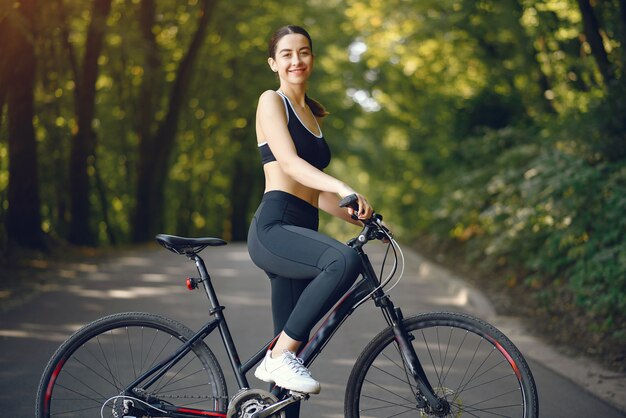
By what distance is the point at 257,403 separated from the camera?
149 inches

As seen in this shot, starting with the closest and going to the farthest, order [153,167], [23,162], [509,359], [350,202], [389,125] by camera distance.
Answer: [350,202] → [509,359] → [23,162] → [153,167] → [389,125]

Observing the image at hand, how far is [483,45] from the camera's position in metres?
18.4

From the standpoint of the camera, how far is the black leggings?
12.1 feet

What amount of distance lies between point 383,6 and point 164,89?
9759mm

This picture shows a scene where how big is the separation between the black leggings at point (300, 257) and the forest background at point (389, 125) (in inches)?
153

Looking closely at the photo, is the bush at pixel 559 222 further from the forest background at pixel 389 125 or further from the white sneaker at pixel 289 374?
the white sneaker at pixel 289 374

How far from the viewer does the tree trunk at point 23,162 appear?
14078 millimetres

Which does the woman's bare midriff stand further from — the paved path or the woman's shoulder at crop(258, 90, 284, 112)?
the paved path

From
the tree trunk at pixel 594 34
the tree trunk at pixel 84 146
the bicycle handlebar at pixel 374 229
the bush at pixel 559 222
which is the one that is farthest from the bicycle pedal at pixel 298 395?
the tree trunk at pixel 84 146

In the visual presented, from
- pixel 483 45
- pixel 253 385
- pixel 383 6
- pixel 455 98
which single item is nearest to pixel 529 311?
pixel 253 385

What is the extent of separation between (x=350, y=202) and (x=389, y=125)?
29.7 metres

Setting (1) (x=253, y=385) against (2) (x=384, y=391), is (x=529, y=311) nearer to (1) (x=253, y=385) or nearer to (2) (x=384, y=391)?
(2) (x=384, y=391)

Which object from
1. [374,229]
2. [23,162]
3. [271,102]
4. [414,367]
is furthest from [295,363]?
[23,162]

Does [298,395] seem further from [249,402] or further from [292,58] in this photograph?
[292,58]
